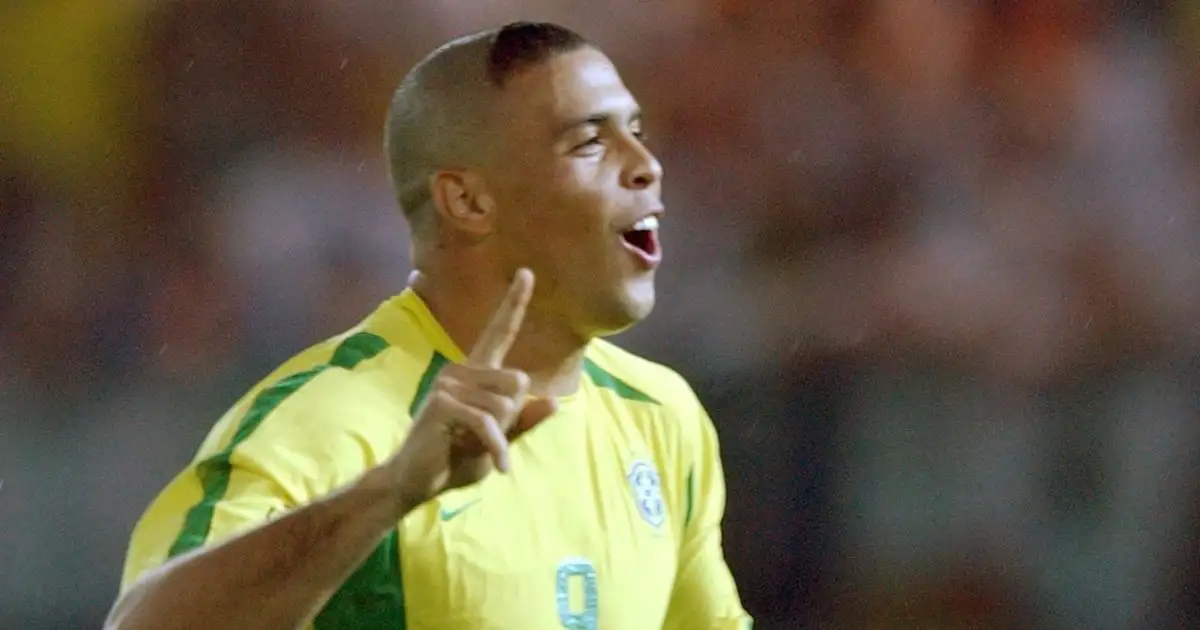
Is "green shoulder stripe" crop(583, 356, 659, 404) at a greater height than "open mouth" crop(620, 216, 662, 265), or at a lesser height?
lesser

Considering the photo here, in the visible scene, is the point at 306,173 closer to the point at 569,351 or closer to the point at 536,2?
the point at 536,2

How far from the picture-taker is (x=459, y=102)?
1.17 meters

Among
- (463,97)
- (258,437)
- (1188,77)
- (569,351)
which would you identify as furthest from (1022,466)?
(258,437)

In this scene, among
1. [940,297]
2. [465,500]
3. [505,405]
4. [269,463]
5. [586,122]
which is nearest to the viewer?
[505,405]

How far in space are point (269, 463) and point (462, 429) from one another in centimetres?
19

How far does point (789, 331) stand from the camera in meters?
1.68

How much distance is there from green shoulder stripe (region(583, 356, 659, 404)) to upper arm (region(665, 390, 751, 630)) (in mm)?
44

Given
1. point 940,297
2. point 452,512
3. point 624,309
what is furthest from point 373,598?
point 940,297

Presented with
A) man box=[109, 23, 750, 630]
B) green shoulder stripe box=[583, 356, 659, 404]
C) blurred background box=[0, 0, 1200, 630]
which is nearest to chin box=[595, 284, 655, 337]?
man box=[109, 23, 750, 630]

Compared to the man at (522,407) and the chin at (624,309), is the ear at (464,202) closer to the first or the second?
the man at (522,407)

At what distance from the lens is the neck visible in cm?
115

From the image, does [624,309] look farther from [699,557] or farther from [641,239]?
[699,557]

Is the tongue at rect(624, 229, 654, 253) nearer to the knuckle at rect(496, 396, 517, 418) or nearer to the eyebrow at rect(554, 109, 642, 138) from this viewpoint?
the eyebrow at rect(554, 109, 642, 138)

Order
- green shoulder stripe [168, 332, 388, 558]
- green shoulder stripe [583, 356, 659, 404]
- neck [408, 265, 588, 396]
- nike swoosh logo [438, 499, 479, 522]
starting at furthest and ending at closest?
green shoulder stripe [583, 356, 659, 404]
neck [408, 265, 588, 396]
nike swoosh logo [438, 499, 479, 522]
green shoulder stripe [168, 332, 388, 558]
